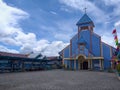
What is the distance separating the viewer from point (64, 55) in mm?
37312

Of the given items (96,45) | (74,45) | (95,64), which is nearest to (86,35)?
(96,45)

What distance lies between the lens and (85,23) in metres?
37.2

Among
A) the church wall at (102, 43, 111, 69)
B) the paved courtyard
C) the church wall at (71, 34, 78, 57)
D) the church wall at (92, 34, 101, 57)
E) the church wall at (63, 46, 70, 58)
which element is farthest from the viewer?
the church wall at (63, 46, 70, 58)

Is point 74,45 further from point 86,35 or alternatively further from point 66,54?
point 86,35

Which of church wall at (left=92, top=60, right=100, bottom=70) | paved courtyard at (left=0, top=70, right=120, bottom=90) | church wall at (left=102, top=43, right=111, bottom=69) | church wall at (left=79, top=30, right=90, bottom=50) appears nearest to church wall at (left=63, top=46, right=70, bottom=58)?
church wall at (left=79, top=30, right=90, bottom=50)

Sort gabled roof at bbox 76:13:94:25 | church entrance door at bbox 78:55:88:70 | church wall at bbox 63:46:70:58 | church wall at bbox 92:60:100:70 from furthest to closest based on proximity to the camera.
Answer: gabled roof at bbox 76:13:94:25 → church wall at bbox 63:46:70:58 → church entrance door at bbox 78:55:88:70 → church wall at bbox 92:60:100:70

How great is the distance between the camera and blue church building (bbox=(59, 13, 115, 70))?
3266 cm

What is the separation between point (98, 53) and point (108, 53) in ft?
7.02

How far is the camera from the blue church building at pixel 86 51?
32656 millimetres

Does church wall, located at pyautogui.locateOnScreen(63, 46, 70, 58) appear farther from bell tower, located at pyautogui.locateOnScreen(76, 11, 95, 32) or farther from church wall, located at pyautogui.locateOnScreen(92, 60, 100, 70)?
church wall, located at pyautogui.locateOnScreen(92, 60, 100, 70)

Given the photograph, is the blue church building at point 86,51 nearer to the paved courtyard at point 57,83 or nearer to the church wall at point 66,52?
the church wall at point 66,52

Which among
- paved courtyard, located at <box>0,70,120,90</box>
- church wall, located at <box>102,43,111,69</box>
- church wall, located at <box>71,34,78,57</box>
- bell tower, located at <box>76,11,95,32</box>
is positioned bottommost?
paved courtyard, located at <box>0,70,120,90</box>

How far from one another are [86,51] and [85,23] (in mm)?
7808

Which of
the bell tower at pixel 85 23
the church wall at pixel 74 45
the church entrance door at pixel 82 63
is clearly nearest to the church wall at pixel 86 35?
the bell tower at pixel 85 23
